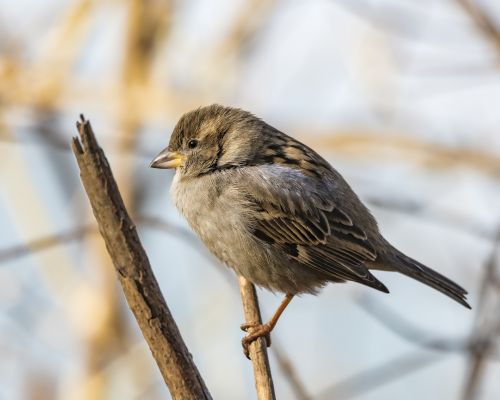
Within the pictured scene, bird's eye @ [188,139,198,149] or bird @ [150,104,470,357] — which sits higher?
bird's eye @ [188,139,198,149]

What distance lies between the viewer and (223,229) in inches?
167

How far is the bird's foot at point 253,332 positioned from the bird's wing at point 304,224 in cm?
47

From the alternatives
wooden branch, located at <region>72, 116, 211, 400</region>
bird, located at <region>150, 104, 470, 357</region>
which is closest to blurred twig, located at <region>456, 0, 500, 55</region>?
bird, located at <region>150, 104, 470, 357</region>

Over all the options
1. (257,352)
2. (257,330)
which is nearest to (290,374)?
(257,352)

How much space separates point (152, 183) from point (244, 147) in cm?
228

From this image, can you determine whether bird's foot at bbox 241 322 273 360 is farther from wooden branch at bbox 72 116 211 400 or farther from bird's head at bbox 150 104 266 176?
wooden branch at bbox 72 116 211 400

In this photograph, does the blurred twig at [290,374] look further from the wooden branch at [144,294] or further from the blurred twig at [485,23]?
the blurred twig at [485,23]

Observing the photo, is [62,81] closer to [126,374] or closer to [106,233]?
[126,374]

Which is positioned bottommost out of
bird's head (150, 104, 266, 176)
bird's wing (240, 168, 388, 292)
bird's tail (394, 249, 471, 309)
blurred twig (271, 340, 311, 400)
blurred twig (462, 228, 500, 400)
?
blurred twig (462, 228, 500, 400)

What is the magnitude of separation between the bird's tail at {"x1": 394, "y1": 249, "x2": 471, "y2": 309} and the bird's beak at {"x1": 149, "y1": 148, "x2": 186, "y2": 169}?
4.07ft

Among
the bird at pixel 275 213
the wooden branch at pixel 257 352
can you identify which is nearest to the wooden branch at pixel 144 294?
the wooden branch at pixel 257 352

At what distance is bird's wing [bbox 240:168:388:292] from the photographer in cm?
432

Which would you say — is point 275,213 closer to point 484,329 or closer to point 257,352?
point 257,352

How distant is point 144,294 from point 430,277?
84.7 inches
